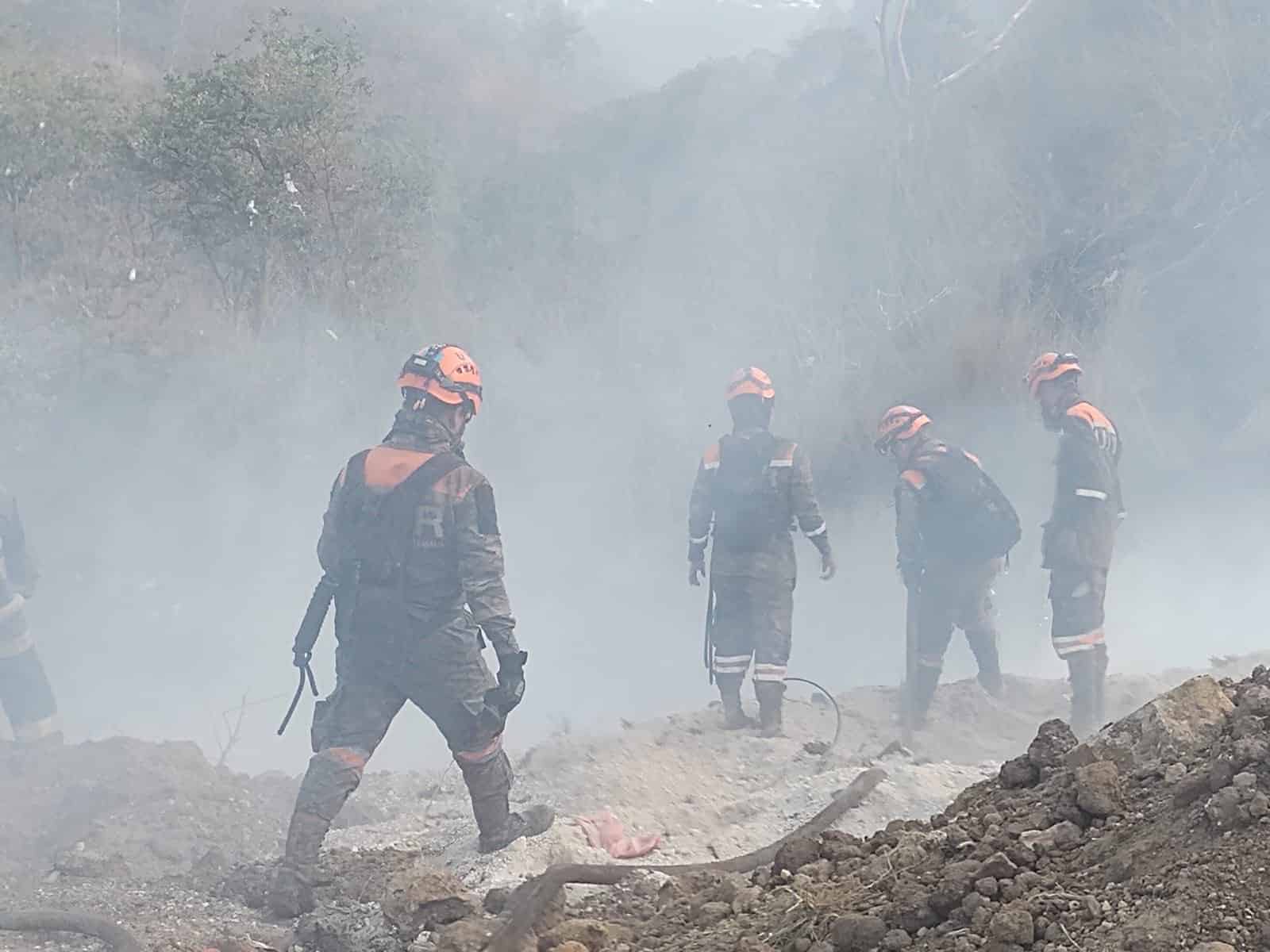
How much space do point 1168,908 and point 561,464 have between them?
11914 mm

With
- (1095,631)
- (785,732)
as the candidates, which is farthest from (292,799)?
(1095,631)

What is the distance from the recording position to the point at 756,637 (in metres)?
7.34

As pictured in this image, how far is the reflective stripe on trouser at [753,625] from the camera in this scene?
7273mm

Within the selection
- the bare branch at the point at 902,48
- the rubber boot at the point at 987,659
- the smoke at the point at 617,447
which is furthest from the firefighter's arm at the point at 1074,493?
the bare branch at the point at 902,48

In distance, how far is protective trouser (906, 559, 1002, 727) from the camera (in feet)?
25.9

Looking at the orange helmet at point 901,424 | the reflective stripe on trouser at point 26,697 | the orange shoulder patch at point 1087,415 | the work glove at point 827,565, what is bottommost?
the reflective stripe on trouser at point 26,697

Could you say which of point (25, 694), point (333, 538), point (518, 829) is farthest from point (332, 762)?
point (25, 694)

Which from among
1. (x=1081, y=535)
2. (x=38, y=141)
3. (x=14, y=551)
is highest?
(x=38, y=141)

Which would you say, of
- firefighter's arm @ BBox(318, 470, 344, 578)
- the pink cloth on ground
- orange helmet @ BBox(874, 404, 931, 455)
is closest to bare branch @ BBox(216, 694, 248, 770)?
firefighter's arm @ BBox(318, 470, 344, 578)

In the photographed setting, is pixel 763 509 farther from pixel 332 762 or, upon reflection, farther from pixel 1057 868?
pixel 1057 868

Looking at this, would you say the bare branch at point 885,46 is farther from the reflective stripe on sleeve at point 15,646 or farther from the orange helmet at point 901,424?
the reflective stripe on sleeve at point 15,646

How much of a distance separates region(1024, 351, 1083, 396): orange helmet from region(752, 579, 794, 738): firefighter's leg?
1.98m

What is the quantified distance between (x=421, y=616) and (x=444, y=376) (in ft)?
3.35

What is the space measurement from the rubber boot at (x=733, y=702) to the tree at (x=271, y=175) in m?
7.21
